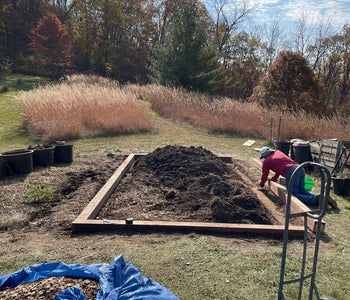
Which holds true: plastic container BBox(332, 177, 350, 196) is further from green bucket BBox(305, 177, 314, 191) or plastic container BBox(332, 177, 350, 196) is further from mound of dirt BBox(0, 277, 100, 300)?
mound of dirt BBox(0, 277, 100, 300)

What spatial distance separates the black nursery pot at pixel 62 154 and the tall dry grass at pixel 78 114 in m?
3.88

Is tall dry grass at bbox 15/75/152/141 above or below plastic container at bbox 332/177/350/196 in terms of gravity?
above

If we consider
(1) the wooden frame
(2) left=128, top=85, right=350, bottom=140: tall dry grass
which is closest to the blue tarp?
(1) the wooden frame

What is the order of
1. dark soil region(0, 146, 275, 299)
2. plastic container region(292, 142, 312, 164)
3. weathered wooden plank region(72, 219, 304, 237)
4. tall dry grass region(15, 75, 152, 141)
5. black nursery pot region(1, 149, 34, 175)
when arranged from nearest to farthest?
weathered wooden plank region(72, 219, 304, 237)
dark soil region(0, 146, 275, 299)
black nursery pot region(1, 149, 34, 175)
plastic container region(292, 142, 312, 164)
tall dry grass region(15, 75, 152, 141)

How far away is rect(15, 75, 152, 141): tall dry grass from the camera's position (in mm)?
10930

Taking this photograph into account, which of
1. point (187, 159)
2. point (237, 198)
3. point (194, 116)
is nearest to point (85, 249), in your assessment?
point (237, 198)

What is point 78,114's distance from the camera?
11648mm

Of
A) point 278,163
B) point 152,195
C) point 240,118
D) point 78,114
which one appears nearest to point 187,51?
point 240,118

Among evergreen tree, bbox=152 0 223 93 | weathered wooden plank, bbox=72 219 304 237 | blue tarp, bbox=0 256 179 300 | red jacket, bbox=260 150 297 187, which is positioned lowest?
weathered wooden plank, bbox=72 219 304 237

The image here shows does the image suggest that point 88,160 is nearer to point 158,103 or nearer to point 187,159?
point 187,159

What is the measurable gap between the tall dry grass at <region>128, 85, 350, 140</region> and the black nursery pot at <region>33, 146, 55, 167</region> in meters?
8.74

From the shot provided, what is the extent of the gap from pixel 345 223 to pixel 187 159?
3396 mm

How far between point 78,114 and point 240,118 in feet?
24.1

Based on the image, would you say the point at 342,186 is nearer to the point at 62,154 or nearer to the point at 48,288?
the point at 48,288
